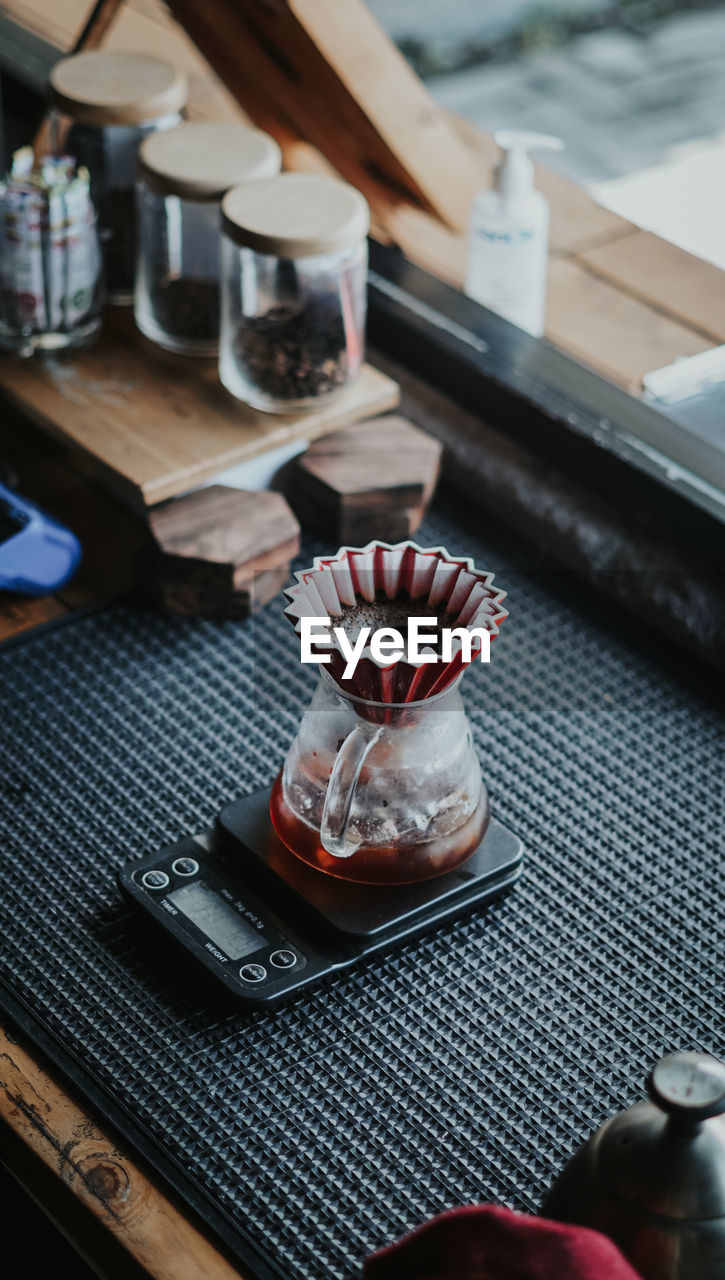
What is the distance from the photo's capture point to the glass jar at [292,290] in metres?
1.11

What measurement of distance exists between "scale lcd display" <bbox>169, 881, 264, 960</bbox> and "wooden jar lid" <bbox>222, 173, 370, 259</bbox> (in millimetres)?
497

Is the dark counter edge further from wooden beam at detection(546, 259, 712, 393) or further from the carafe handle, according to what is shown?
the carafe handle

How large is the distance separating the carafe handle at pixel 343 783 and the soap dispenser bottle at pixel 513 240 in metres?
0.60

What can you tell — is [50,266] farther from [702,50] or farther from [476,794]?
[702,50]

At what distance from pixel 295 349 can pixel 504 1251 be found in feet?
2.43

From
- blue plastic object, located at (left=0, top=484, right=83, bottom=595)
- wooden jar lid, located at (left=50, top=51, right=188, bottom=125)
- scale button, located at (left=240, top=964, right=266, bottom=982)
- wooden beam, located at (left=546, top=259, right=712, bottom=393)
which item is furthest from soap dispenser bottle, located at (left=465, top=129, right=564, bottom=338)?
scale button, located at (left=240, top=964, right=266, bottom=982)

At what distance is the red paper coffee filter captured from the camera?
78 cm

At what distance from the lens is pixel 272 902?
855mm

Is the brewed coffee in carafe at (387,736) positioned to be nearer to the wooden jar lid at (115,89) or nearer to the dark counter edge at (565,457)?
the dark counter edge at (565,457)

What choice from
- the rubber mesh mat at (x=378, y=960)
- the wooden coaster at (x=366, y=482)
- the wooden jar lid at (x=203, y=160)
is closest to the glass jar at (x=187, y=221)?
the wooden jar lid at (x=203, y=160)

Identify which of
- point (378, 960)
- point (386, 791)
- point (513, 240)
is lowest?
point (378, 960)

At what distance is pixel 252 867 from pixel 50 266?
0.56m

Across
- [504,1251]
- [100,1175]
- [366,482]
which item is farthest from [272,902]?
[366,482]

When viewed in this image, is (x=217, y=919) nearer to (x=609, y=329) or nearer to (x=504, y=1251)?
(x=504, y=1251)
